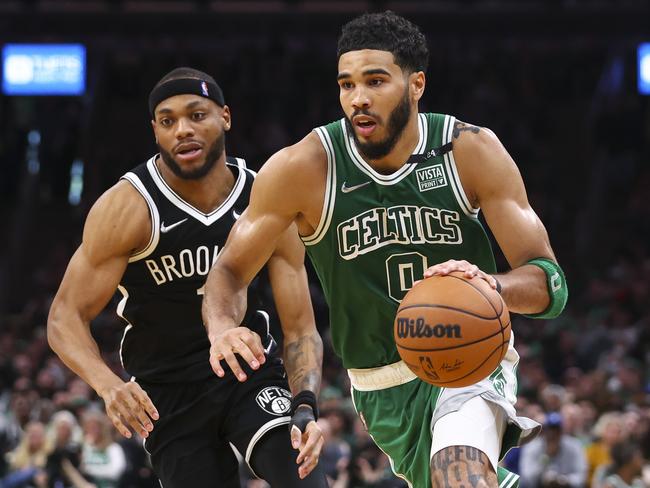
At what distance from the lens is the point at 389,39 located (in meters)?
4.94

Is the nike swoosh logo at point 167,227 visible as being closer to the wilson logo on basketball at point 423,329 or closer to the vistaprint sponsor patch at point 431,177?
the vistaprint sponsor patch at point 431,177

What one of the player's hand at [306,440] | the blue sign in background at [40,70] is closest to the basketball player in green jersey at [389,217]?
the player's hand at [306,440]

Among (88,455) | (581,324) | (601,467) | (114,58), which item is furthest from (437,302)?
(114,58)

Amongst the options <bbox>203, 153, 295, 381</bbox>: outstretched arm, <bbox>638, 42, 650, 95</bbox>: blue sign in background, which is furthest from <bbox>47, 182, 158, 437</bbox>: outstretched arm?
<bbox>638, 42, 650, 95</bbox>: blue sign in background

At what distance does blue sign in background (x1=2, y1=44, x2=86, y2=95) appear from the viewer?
1947 centimetres

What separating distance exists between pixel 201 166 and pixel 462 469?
2079 millimetres

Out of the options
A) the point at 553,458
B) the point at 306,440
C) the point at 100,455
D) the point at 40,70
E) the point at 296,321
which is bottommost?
the point at 100,455

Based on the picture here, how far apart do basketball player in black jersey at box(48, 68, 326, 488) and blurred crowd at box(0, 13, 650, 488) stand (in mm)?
7853

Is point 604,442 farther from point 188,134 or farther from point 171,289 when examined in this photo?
point 188,134

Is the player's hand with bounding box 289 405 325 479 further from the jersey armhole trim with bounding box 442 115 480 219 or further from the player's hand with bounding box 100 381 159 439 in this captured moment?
the jersey armhole trim with bounding box 442 115 480 219

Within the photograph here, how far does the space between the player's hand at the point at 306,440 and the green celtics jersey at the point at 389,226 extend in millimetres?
493

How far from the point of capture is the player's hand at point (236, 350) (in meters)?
4.38

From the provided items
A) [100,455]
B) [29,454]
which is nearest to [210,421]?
[100,455]

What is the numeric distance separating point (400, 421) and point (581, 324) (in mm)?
11463
